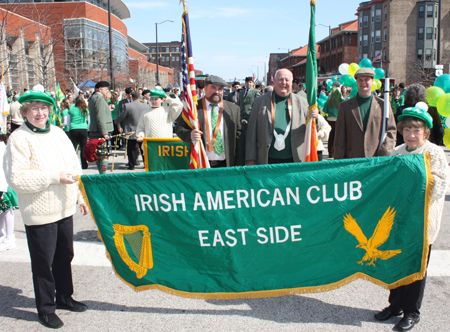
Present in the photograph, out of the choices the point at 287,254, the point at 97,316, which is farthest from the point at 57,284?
the point at 287,254

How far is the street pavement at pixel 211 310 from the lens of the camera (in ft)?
11.0

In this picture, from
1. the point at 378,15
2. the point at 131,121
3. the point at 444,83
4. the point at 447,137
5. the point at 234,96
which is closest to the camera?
the point at 447,137

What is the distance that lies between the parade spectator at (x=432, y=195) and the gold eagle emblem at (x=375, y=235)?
0.97ft

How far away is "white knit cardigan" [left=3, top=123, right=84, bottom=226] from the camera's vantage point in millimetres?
3199

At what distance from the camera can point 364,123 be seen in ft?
16.0

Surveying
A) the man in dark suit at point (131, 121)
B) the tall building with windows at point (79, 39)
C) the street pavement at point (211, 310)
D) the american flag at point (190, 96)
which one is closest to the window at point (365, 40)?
the tall building with windows at point (79, 39)

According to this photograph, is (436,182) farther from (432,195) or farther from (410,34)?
(410,34)

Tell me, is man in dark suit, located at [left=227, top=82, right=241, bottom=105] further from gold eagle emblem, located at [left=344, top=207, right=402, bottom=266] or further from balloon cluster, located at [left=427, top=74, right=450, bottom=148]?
gold eagle emblem, located at [left=344, top=207, right=402, bottom=266]

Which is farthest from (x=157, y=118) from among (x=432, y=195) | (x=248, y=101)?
(x=432, y=195)

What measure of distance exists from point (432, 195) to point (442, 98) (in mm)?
3994

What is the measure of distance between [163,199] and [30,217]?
1054 mm

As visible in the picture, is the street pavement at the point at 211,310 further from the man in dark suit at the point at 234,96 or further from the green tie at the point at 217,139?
the man in dark suit at the point at 234,96

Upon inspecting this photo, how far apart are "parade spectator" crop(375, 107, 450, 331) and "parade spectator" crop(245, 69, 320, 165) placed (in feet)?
4.65

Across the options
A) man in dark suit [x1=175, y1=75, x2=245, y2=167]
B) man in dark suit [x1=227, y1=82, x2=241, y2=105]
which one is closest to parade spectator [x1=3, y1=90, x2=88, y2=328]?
man in dark suit [x1=175, y1=75, x2=245, y2=167]
